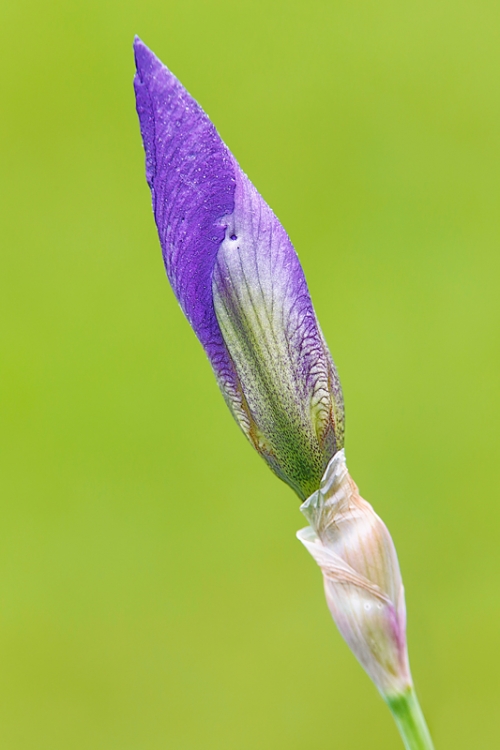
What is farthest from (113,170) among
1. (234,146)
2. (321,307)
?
(321,307)

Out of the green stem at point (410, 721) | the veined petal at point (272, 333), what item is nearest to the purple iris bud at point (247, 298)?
the veined petal at point (272, 333)

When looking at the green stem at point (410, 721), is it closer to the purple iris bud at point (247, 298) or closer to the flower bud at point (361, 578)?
the flower bud at point (361, 578)

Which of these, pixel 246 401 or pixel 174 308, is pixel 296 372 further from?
pixel 174 308

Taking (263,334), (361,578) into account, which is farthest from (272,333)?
(361,578)

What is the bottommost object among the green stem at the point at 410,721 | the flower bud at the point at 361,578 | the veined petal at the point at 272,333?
the green stem at the point at 410,721

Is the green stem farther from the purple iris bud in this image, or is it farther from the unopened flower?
the purple iris bud

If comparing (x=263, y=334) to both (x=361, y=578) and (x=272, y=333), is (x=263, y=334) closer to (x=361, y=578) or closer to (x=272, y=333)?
(x=272, y=333)

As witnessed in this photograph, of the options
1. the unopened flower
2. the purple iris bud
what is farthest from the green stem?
the purple iris bud

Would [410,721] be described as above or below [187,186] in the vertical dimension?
below
